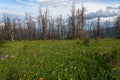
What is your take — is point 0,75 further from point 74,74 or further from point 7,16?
point 7,16

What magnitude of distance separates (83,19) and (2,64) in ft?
287

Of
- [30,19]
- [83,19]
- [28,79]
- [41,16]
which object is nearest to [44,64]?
[28,79]

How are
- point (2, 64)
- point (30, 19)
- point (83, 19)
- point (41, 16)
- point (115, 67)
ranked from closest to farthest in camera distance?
1. point (115, 67)
2. point (2, 64)
3. point (83, 19)
4. point (41, 16)
5. point (30, 19)

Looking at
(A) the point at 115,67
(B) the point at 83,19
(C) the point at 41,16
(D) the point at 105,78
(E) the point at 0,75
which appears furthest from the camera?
(C) the point at 41,16

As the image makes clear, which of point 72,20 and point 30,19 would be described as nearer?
point 72,20

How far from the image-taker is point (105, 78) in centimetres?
802

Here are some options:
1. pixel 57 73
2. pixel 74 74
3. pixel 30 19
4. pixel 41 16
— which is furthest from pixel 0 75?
pixel 30 19

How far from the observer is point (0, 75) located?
11289 mm

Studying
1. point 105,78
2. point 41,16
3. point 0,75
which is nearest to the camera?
point 105,78

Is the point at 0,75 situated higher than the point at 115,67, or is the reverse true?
the point at 115,67

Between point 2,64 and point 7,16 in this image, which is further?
point 7,16

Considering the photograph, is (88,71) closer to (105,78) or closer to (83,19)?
(105,78)

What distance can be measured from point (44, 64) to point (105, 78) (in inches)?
183

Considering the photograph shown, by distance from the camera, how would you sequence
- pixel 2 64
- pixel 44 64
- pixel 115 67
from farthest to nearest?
1. pixel 2 64
2. pixel 44 64
3. pixel 115 67
